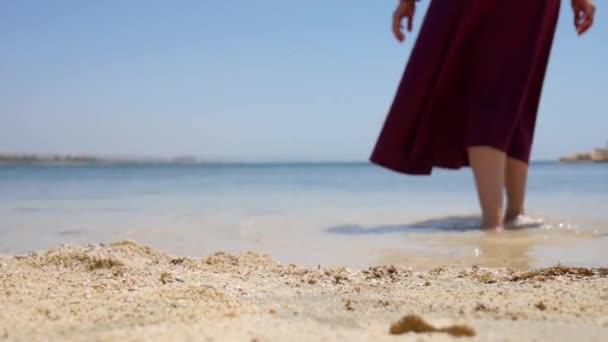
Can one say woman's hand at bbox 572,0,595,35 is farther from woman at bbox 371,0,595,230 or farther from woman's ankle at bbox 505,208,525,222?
woman's ankle at bbox 505,208,525,222

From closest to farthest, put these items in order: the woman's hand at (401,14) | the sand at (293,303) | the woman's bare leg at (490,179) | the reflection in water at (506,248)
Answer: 1. the sand at (293,303)
2. the reflection in water at (506,248)
3. the woman's bare leg at (490,179)
4. the woman's hand at (401,14)

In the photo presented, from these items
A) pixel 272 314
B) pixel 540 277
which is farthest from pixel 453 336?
pixel 540 277

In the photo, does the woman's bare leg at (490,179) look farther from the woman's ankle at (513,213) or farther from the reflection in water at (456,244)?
the woman's ankle at (513,213)

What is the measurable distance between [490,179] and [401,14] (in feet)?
2.65

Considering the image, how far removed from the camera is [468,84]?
9.21ft

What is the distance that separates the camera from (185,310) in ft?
3.48

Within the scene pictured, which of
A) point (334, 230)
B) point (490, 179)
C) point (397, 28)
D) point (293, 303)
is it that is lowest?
point (334, 230)

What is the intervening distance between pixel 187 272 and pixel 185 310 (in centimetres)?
60

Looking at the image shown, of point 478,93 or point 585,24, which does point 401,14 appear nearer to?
point 478,93

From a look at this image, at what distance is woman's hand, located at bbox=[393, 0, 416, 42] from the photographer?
9.41ft

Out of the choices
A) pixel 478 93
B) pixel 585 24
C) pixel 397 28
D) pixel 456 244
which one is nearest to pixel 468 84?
pixel 478 93

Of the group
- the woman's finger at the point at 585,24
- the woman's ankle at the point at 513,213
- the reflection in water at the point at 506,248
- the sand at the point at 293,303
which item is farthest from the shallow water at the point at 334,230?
the woman's finger at the point at 585,24

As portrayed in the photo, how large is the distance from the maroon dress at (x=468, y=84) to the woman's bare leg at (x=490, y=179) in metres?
0.04

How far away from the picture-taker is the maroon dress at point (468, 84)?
2678 mm
